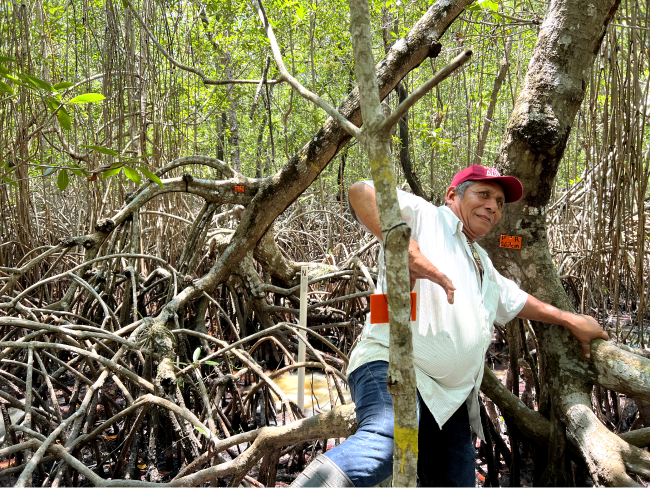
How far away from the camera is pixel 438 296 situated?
1.42 meters

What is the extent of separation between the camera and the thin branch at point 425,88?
0.56m

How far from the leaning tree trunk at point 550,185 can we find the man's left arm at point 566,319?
35 mm

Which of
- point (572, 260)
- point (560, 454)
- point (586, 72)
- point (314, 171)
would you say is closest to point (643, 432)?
point (560, 454)

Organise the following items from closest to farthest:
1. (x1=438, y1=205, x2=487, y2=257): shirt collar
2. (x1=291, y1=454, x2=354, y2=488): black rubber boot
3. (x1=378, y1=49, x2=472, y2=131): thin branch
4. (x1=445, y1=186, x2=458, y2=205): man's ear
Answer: (x1=378, y1=49, x2=472, y2=131): thin branch, (x1=291, y1=454, x2=354, y2=488): black rubber boot, (x1=438, y1=205, x2=487, y2=257): shirt collar, (x1=445, y1=186, x2=458, y2=205): man's ear

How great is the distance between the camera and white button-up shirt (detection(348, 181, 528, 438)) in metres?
1.40

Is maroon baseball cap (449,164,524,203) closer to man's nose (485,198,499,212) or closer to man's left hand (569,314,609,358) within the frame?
man's nose (485,198,499,212)

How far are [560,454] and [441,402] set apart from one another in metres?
0.79

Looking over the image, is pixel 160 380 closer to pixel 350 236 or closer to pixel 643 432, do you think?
pixel 643 432

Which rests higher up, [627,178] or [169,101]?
[169,101]

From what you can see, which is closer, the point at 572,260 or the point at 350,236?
the point at 572,260

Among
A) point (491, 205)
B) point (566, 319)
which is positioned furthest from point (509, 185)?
point (566, 319)

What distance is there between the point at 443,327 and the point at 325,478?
509mm

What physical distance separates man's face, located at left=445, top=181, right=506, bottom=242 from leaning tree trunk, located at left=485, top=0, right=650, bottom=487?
1.27ft

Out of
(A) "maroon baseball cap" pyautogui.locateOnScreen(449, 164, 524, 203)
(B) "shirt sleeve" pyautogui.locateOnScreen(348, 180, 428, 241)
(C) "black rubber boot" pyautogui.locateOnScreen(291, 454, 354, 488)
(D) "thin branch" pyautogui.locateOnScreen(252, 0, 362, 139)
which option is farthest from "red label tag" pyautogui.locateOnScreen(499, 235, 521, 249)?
(D) "thin branch" pyautogui.locateOnScreen(252, 0, 362, 139)
